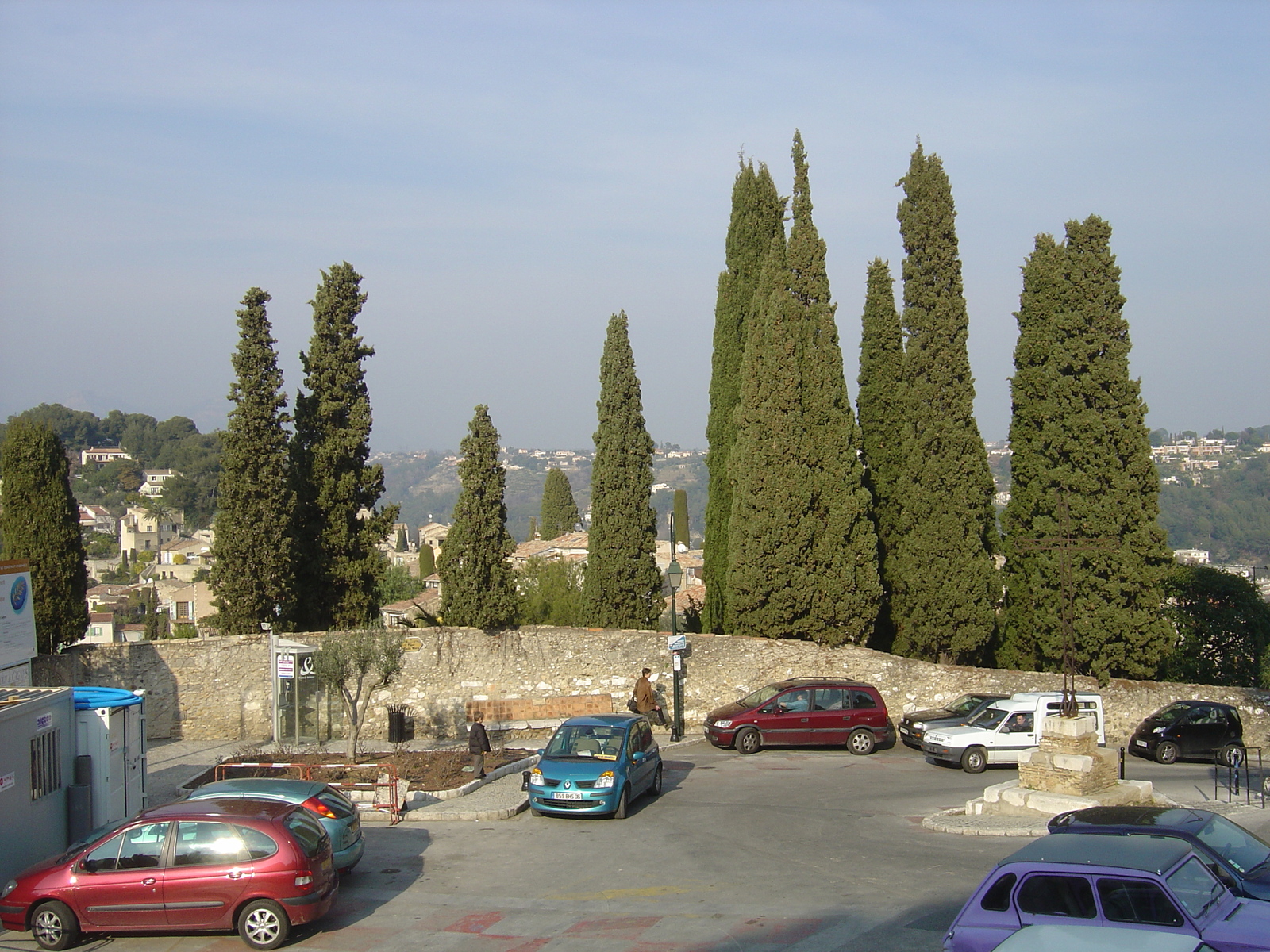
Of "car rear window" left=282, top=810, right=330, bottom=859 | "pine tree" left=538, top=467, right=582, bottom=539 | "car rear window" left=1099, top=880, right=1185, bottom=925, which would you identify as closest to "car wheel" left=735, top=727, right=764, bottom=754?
"car rear window" left=282, top=810, right=330, bottom=859

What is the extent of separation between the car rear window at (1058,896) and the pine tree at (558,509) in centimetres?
6582

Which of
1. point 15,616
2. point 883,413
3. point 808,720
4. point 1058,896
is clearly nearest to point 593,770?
point 808,720

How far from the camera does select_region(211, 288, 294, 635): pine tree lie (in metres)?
23.3

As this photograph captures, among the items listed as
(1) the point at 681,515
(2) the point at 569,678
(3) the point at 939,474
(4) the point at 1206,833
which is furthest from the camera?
(1) the point at 681,515

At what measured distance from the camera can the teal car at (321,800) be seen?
1131 centimetres

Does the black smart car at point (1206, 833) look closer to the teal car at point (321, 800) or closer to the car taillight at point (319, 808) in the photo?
the teal car at point (321, 800)

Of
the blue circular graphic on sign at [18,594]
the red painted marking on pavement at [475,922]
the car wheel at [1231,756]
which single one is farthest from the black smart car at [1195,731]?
the blue circular graphic on sign at [18,594]

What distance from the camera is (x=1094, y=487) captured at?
25891 mm

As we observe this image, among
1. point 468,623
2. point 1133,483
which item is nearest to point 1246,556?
point 1133,483

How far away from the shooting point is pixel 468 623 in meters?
23.7

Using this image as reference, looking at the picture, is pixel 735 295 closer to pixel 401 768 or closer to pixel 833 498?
pixel 833 498

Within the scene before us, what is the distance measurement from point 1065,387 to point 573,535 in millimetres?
45991

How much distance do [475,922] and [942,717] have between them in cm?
1385

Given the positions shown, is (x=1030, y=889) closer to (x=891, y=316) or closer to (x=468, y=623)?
(x=468, y=623)
